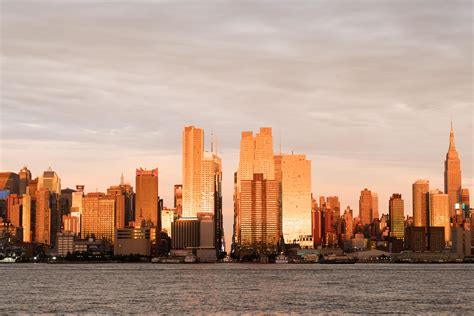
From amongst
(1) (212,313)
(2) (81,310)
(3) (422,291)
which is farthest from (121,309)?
(3) (422,291)

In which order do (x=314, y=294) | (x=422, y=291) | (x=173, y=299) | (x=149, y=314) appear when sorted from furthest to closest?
(x=422, y=291) < (x=314, y=294) < (x=173, y=299) < (x=149, y=314)

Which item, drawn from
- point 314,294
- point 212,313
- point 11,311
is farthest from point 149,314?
point 314,294

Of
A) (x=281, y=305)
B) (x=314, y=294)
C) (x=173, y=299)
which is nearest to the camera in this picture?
(x=281, y=305)

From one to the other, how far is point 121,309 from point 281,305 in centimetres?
2224

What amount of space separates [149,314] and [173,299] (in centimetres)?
2818

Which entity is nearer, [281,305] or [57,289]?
[281,305]

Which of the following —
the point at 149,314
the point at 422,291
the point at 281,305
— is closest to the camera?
the point at 149,314

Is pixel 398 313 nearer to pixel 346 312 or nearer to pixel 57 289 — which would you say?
pixel 346 312

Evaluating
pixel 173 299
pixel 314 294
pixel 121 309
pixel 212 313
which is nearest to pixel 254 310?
pixel 212 313

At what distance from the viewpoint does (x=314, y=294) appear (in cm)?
15562

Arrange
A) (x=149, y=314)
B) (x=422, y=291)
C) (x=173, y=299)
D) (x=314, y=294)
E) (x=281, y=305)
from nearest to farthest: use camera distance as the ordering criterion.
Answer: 1. (x=149, y=314)
2. (x=281, y=305)
3. (x=173, y=299)
4. (x=314, y=294)
5. (x=422, y=291)

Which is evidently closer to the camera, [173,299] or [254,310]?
[254,310]

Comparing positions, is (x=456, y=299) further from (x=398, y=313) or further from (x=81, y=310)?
(x=81, y=310)

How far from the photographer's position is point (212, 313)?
114m
